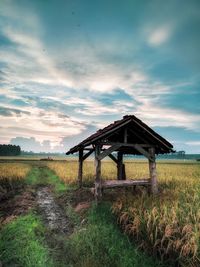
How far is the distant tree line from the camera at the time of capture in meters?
142

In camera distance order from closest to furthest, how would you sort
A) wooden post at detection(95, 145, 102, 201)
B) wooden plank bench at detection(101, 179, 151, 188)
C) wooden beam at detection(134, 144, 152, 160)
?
1. wooden post at detection(95, 145, 102, 201)
2. wooden plank bench at detection(101, 179, 151, 188)
3. wooden beam at detection(134, 144, 152, 160)

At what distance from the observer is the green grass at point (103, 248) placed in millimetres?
6596

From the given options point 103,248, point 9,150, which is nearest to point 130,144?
point 103,248

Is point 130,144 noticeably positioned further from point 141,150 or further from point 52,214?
point 52,214

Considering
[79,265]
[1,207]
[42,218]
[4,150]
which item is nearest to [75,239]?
[79,265]

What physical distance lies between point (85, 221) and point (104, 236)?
2082 mm

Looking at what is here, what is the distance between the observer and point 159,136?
13078mm

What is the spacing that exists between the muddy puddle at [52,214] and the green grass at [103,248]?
1087 millimetres

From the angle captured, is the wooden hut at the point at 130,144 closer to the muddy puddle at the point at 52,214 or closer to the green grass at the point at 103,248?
the muddy puddle at the point at 52,214

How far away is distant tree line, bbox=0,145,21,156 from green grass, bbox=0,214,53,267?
458ft

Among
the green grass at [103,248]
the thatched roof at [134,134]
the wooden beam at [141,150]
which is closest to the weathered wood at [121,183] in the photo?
the wooden beam at [141,150]

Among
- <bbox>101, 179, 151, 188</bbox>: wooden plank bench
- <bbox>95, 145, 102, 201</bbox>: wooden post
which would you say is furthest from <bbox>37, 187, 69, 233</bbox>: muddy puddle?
<bbox>101, 179, 151, 188</bbox>: wooden plank bench

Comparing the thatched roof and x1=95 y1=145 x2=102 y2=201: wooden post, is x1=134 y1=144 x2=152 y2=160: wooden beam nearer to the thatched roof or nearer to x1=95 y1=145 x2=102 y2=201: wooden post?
the thatched roof

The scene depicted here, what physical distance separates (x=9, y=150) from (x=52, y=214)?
141082 millimetres
